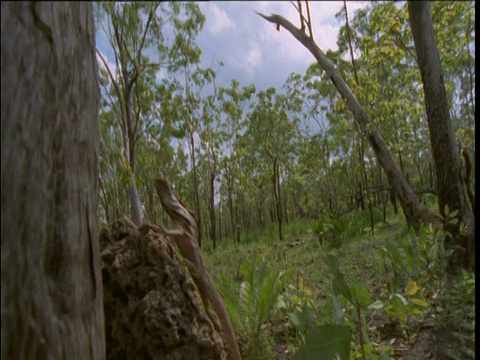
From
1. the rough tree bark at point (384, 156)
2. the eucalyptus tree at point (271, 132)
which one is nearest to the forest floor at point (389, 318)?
the rough tree bark at point (384, 156)

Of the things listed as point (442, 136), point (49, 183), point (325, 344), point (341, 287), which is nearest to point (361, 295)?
point (341, 287)

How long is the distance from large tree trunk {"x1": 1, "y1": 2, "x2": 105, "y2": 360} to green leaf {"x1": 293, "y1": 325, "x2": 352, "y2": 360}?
2.75 ft

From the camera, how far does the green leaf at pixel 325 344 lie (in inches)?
62.4

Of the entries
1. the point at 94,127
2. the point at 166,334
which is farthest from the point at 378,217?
the point at 94,127

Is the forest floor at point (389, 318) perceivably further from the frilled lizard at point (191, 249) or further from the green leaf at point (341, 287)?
the frilled lizard at point (191, 249)

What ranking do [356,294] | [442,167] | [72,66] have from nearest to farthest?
1. [72,66]
2. [356,294]
3. [442,167]

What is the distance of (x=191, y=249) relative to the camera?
1949 mm

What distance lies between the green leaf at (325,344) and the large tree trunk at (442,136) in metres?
1.80

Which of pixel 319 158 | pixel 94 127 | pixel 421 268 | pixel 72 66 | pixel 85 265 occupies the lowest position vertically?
pixel 421 268

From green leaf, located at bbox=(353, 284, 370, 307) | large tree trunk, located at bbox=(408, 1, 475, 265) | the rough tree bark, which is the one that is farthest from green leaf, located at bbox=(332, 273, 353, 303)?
the rough tree bark

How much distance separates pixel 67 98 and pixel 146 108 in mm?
2140

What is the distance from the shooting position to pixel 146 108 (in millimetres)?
3096

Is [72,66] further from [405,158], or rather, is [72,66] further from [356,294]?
[405,158]

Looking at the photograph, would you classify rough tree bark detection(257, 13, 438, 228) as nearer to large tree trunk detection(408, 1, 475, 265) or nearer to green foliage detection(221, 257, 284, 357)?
large tree trunk detection(408, 1, 475, 265)
